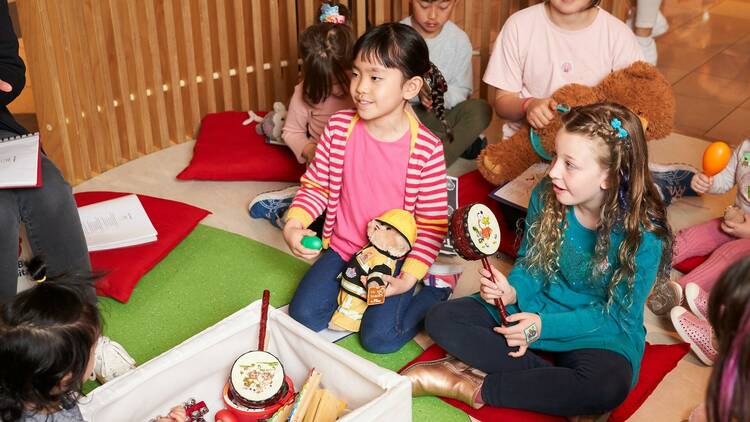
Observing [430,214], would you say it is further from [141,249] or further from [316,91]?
[141,249]

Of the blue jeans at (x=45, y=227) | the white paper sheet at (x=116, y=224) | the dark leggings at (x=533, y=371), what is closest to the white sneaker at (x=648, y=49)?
the dark leggings at (x=533, y=371)

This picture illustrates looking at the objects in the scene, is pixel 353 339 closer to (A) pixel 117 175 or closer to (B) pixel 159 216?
(B) pixel 159 216

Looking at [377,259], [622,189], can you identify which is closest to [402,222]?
[377,259]

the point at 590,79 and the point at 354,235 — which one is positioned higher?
the point at 590,79

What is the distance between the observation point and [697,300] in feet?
6.66

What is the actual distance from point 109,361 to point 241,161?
0.99 m

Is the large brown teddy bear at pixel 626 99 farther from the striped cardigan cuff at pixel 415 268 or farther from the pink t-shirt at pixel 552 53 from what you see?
the striped cardigan cuff at pixel 415 268

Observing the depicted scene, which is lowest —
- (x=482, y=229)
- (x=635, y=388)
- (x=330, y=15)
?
(x=635, y=388)

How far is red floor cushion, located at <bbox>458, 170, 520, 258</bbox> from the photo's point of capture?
2350 mm

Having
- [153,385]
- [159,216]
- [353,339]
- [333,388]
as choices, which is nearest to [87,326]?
[153,385]

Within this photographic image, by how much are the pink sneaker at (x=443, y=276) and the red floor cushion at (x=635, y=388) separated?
0.21 metres

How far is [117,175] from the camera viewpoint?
9.00ft

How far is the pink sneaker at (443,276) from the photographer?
7.06 feet

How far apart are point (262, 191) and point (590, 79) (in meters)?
1.00
